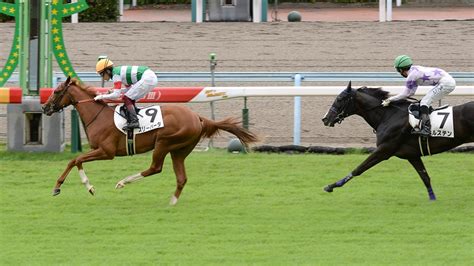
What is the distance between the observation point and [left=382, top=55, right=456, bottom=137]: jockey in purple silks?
11.9 m

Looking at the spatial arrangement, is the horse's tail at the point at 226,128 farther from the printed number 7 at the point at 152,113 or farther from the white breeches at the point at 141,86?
the white breeches at the point at 141,86

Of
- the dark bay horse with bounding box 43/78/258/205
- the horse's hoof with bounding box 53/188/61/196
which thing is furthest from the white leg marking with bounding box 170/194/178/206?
the horse's hoof with bounding box 53/188/61/196

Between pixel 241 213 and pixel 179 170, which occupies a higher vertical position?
pixel 179 170

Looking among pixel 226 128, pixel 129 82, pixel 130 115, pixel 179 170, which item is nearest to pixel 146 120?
pixel 130 115

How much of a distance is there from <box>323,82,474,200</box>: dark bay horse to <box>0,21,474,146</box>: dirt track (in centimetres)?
592

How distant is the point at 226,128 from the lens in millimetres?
12203

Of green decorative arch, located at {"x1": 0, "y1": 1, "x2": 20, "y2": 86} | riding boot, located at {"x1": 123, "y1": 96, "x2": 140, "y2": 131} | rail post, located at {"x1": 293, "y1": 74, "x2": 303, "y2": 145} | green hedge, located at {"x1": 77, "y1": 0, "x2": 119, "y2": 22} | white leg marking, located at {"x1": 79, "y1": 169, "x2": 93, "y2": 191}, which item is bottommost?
white leg marking, located at {"x1": 79, "y1": 169, "x2": 93, "y2": 191}

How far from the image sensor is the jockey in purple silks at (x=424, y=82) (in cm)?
1192

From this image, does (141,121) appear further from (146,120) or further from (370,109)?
(370,109)

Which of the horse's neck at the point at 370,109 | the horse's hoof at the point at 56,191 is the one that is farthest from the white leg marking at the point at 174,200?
the horse's neck at the point at 370,109

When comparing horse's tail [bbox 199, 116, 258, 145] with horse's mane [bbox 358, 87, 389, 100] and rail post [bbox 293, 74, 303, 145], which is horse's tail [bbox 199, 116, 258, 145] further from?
rail post [bbox 293, 74, 303, 145]

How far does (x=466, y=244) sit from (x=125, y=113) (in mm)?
3898

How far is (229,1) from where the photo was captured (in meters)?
25.5

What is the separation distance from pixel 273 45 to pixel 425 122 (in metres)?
10.3
